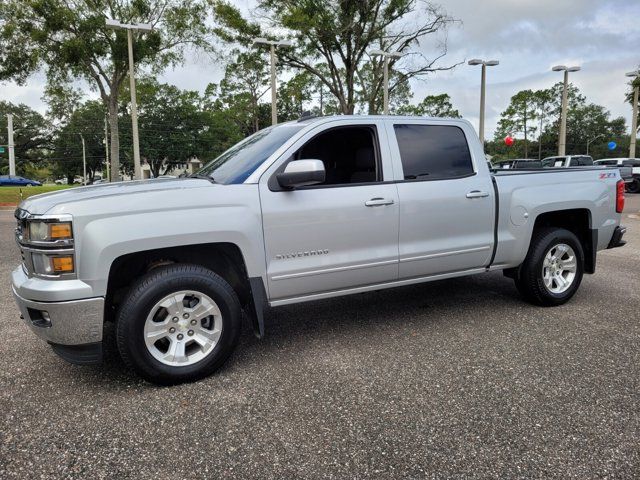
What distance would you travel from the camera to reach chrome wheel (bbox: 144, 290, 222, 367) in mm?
3070

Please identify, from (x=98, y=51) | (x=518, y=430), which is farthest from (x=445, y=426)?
(x=98, y=51)

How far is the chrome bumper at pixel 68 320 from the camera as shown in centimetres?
283

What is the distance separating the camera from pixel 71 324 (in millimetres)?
2855

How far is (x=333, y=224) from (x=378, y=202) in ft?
1.48

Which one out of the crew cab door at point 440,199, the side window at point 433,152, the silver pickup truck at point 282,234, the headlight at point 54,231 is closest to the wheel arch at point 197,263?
the silver pickup truck at point 282,234

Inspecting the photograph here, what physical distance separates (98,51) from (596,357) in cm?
2005

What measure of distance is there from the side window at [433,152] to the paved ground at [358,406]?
1426 millimetres

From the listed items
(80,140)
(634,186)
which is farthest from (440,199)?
(80,140)

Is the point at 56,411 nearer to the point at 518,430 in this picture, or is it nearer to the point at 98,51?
the point at 518,430

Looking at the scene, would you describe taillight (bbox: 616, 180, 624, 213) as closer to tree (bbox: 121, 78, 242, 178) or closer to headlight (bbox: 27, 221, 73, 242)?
headlight (bbox: 27, 221, 73, 242)

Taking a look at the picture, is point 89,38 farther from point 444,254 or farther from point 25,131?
point 25,131

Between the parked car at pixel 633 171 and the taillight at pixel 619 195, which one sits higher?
the parked car at pixel 633 171

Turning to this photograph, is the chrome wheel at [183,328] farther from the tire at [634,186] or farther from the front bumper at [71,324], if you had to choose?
the tire at [634,186]

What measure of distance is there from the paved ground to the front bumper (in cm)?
32
